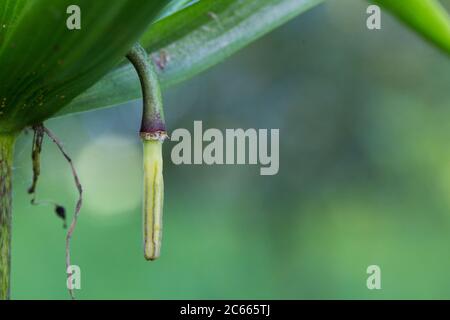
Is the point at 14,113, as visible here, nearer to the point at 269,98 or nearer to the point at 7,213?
the point at 7,213

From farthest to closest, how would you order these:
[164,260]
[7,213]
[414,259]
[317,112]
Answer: [317,112], [414,259], [164,260], [7,213]

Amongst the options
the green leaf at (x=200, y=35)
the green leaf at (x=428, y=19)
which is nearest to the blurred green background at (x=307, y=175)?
the green leaf at (x=200, y=35)

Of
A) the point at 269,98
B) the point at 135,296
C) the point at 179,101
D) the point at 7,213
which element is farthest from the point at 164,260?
the point at 7,213

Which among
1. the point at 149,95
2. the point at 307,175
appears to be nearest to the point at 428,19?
the point at 149,95

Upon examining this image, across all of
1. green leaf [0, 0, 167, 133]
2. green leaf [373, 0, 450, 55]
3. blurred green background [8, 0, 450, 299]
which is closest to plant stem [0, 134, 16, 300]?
green leaf [0, 0, 167, 133]

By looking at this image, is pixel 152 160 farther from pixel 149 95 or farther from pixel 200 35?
pixel 200 35

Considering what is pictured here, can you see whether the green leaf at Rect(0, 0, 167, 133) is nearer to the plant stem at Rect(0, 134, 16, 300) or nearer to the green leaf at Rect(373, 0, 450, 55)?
the plant stem at Rect(0, 134, 16, 300)
